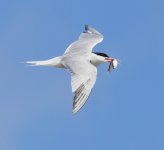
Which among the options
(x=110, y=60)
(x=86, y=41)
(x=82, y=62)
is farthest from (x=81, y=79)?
(x=86, y=41)

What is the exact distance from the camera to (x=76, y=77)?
57.7ft

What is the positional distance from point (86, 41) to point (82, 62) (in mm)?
2850

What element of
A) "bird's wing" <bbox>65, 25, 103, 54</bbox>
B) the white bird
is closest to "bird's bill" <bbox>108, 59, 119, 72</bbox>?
the white bird

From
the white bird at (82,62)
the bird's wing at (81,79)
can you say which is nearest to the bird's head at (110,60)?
the white bird at (82,62)

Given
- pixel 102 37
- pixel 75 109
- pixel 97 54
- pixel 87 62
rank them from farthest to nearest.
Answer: pixel 102 37, pixel 97 54, pixel 87 62, pixel 75 109

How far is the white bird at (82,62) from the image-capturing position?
1683 cm

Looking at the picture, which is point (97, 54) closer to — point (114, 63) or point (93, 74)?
point (114, 63)

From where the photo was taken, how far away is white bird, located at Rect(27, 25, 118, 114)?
55.2ft

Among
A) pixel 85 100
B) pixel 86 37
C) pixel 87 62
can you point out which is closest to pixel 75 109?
pixel 85 100

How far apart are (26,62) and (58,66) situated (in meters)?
0.69

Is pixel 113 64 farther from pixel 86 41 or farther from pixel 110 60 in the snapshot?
pixel 86 41

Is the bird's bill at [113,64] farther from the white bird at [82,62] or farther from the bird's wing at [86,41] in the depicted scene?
the bird's wing at [86,41]

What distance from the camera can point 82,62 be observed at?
18875 millimetres

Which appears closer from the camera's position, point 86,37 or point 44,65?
point 44,65
